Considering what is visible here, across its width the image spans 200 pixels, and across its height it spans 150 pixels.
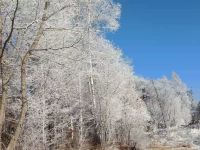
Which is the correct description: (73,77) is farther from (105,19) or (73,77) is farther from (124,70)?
(105,19)

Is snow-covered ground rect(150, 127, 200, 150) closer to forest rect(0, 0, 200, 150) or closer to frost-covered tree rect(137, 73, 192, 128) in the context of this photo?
forest rect(0, 0, 200, 150)

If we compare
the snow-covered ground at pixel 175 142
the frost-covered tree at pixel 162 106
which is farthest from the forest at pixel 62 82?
the frost-covered tree at pixel 162 106

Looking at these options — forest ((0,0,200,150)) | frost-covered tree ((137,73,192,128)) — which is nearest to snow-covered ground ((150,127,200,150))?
forest ((0,0,200,150))

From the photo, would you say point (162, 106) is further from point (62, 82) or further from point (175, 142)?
point (62, 82)

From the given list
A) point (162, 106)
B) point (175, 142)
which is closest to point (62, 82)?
point (175, 142)

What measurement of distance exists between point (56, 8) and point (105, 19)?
2.71m

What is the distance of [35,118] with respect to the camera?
18.4 metres

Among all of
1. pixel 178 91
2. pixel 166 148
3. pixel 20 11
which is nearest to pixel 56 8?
pixel 20 11

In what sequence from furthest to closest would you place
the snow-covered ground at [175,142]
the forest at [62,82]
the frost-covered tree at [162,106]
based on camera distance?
the frost-covered tree at [162,106] → the snow-covered ground at [175,142] → the forest at [62,82]

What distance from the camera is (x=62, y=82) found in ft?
71.6

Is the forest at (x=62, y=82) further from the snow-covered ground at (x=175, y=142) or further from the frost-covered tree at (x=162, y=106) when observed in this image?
the frost-covered tree at (x=162, y=106)

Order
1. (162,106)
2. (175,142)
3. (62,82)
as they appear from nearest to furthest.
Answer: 1. (62,82)
2. (175,142)
3. (162,106)

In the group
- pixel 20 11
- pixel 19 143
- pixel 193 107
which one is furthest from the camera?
pixel 193 107

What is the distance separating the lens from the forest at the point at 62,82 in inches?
392
